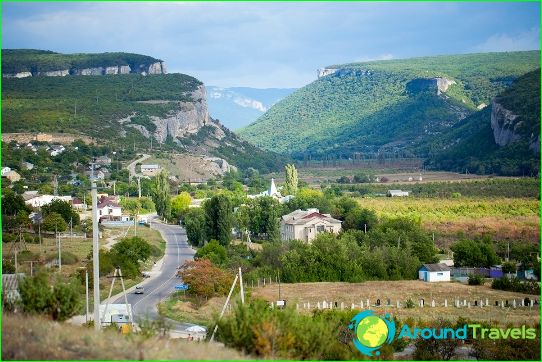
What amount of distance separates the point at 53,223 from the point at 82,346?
1454 inches

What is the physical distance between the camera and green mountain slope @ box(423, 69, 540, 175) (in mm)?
106125

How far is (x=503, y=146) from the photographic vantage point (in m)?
118

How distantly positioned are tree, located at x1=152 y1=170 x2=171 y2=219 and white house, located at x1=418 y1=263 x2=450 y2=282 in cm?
3519

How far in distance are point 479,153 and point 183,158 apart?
36973 millimetres

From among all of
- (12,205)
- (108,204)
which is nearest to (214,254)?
(12,205)

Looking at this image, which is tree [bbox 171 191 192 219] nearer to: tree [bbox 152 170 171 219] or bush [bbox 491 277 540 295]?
tree [bbox 152 170 171 219]

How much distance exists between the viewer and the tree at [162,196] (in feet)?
257

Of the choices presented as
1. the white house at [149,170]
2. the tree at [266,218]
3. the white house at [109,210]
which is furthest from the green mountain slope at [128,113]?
the tree at [266,218]

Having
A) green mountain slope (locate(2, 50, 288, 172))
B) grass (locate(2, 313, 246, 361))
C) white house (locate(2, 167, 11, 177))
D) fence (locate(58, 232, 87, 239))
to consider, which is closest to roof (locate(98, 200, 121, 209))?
white house (locate(2, 167, 11, 177))

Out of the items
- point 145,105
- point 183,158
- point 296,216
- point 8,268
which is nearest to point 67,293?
point 8,268

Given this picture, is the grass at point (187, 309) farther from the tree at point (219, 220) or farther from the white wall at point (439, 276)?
the tree at point (219, 220)

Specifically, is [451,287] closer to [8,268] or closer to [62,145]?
[8,268]

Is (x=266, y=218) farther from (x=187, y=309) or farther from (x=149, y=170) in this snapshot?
(x=149, y=170)

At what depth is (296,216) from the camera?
62344 millimetres
